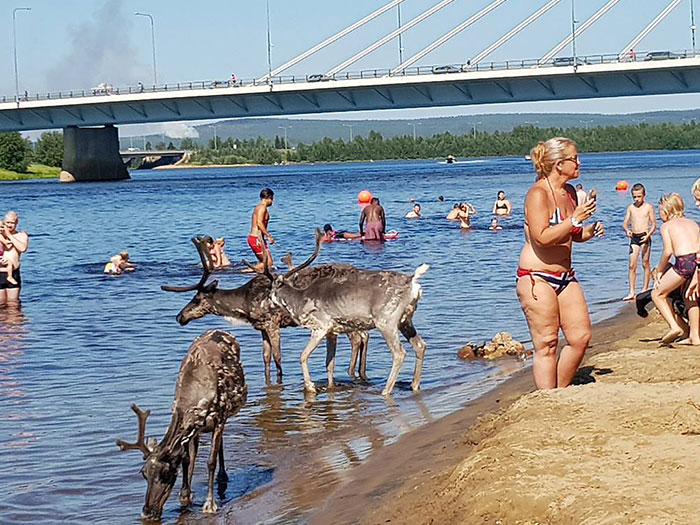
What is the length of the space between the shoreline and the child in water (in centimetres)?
1238

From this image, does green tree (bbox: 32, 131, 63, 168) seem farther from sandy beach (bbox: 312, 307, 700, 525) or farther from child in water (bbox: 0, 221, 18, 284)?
sandy beach (bbox: 312, 307, 700, 525)

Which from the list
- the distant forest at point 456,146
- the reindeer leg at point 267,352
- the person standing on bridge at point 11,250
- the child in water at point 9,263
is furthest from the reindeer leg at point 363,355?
the distant forest at point 456,146

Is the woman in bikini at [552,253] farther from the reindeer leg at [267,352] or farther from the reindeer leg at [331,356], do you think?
the reindeer leg at [267,352]

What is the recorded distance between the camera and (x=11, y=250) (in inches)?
821

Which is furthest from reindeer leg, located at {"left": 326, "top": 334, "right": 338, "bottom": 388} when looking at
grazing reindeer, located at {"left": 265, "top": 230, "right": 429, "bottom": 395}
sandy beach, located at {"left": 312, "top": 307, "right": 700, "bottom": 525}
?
sandy beach, located at {"left": 312, "top": 307, "right": 700, "bottom": 525}

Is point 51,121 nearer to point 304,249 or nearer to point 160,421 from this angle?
point 304,249

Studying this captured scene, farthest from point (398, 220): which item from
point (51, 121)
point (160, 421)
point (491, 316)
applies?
point (51, 121)

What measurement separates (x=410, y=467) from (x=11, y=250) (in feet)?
47.2

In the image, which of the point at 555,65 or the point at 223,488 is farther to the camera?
the point at 555,65

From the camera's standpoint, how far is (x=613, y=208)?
145 ft

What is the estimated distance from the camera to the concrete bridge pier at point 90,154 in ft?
321

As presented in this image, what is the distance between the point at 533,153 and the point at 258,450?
341cm

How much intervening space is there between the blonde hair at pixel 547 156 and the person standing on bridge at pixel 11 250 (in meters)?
14.0

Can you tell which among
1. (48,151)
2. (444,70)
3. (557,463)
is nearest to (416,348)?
(557,463)
